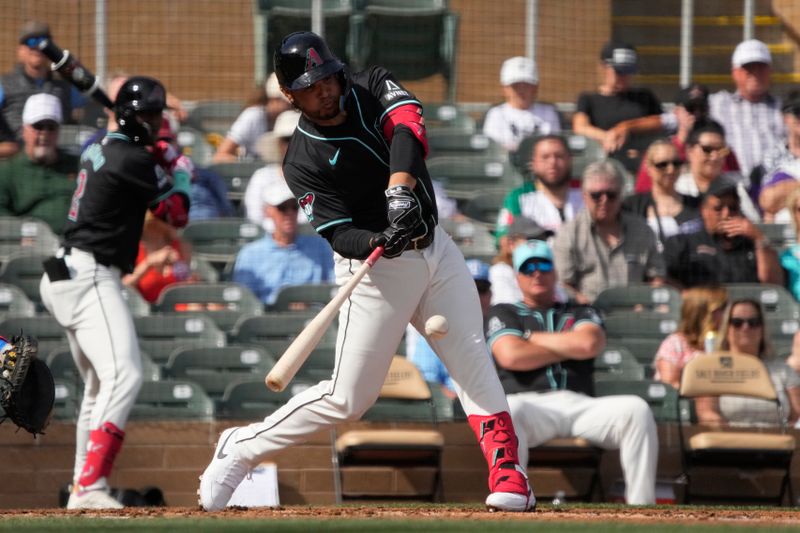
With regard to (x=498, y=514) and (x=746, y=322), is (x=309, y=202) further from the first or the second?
(x=746, y=322)

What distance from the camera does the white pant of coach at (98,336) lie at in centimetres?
663

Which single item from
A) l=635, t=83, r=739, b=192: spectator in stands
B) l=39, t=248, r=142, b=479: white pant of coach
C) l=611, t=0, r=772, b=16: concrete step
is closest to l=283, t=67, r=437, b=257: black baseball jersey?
l=39, t=248, r=142, b=479: white pant of coach

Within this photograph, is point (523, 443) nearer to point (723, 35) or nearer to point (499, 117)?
point (499, 117)

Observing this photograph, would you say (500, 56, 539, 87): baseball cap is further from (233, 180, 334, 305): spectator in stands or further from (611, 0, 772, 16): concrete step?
(233, 180, 334, 305): spectator in stands

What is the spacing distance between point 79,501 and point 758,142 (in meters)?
5.71

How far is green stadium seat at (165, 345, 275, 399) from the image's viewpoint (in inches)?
307

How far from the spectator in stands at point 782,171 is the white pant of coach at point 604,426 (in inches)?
103

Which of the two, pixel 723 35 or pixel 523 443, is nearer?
pixel 523 443

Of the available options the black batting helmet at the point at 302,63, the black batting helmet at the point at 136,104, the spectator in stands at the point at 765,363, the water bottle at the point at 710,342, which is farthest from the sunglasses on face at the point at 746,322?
the black batting helmet at the point at 302,63

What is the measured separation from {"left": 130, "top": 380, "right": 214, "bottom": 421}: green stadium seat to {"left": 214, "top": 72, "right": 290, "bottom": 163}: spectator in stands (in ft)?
8.21

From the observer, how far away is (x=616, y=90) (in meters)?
10.1

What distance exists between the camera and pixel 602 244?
27.6 feet

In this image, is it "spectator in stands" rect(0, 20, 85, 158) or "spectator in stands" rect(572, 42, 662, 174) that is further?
"spectator in stands" rect(572, 42, 662, 174)

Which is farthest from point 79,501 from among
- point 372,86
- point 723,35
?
point 723,35
